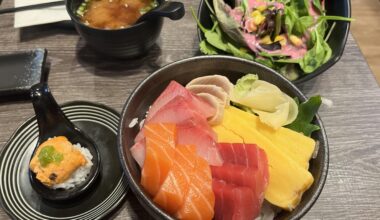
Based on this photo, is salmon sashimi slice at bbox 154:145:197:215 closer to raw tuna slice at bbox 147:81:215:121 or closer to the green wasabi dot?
raw tuna slice at bbox 147:81:215:121

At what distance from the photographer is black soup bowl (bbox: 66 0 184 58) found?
1206mm

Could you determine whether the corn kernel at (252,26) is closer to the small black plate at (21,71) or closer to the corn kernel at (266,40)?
the corn kernel at (266,40)

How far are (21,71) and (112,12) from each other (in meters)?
0.41

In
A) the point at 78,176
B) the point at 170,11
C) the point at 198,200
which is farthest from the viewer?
the point at 170,11

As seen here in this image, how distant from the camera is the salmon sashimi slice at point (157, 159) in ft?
2.75

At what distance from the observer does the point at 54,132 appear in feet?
3.71

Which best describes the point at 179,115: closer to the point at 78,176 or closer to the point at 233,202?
the point at 233,202

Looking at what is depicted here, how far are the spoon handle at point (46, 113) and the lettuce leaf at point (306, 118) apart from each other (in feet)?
2.32

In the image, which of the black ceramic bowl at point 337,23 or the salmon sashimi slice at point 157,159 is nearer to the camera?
the salmon sashimi slice at point 157,159

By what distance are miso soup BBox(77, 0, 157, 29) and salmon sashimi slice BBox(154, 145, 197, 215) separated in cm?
68

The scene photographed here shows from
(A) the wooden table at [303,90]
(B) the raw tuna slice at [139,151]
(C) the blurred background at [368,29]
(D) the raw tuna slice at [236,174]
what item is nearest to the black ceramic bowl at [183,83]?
(B) the raw tuna slice at [139,151]

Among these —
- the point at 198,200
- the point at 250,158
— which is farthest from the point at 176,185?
the point at 250,158

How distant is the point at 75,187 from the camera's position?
1.04m

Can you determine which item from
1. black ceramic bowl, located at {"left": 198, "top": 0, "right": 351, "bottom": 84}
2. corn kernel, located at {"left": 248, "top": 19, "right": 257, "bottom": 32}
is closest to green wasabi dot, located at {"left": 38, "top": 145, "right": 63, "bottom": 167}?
black ceramic bowl, located at {"left": 198, "top": 0, "right": 351, "bottom": 84}
